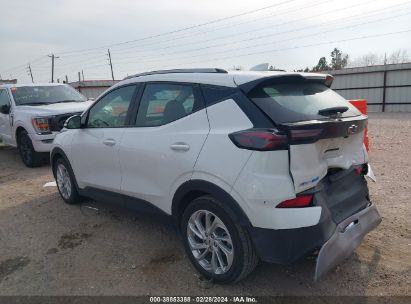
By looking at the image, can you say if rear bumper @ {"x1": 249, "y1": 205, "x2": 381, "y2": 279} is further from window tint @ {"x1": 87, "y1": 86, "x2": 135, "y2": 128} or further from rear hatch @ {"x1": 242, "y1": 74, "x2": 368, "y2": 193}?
window tint @ {"x1": 87, "y1": 86, "x2": 135, "y2": 128}

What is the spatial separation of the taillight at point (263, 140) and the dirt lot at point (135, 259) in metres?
1.24

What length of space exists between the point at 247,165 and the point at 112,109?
86.4 inches

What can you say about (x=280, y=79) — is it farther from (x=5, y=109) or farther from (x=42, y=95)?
(x=5, y=109)

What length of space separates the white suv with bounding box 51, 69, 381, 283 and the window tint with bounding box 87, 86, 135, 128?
0.11 meters

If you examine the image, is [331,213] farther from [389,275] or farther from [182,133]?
[182,133]

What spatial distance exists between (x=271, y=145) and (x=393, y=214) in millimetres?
2643

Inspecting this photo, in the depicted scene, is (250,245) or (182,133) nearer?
(250,245)

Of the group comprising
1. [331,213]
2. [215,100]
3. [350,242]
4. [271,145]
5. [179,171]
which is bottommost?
[350,242]

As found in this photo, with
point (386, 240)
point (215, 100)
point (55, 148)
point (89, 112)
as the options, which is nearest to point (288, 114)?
point (215, 100)

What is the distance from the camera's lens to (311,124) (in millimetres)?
Answer: 2629

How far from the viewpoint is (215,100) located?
9.89 feet

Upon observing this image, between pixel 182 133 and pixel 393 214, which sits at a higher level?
pixel 182 133

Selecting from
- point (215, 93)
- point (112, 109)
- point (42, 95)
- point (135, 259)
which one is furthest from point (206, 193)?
point (42, 95)

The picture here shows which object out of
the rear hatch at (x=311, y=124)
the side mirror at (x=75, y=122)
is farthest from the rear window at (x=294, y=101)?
the side mirror at (x=75, y=122)
